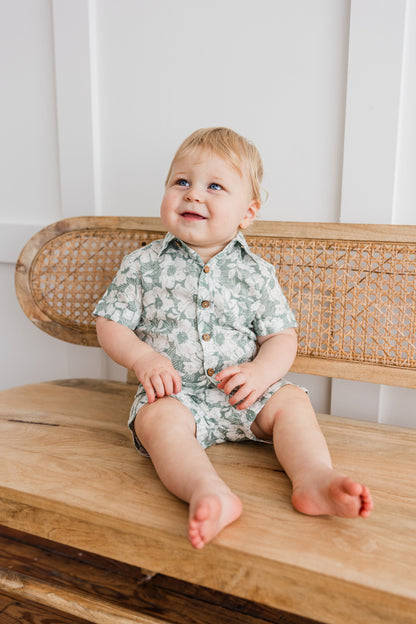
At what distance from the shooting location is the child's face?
107 centimetres

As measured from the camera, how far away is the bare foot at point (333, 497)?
74 cm

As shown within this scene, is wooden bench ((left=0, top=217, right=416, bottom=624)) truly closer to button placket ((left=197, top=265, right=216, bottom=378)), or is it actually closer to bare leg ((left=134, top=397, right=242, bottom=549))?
bare leg ((left=134, top=397, right=242, bottom=549))

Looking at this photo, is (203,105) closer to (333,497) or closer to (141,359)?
(141,359)

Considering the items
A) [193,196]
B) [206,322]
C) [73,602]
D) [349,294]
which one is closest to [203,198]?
[193,196]

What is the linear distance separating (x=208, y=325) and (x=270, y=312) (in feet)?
0.46

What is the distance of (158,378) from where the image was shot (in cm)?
100

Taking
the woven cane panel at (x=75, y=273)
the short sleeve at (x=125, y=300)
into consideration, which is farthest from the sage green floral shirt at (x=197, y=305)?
the woven cane panel at (x=75, y=273)

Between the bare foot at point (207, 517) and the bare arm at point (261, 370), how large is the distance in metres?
0.26

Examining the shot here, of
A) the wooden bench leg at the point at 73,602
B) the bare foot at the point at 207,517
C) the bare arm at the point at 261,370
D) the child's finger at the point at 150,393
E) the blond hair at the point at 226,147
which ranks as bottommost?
the wooden bench leg at the point at 73,602

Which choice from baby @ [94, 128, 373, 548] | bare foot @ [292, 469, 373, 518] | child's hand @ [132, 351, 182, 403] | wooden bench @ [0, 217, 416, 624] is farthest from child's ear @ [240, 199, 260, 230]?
bare foot @ [292, 469, 373, 518]

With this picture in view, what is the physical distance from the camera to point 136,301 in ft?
3.79

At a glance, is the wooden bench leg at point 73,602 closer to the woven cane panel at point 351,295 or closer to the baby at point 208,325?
the baby at point 208,325

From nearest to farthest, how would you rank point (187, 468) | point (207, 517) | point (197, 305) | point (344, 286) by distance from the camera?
point (207, 517)
point (187, 468)
point (197, 305)
point (344, 286)

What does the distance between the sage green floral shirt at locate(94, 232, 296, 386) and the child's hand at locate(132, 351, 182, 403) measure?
10 centimetres
